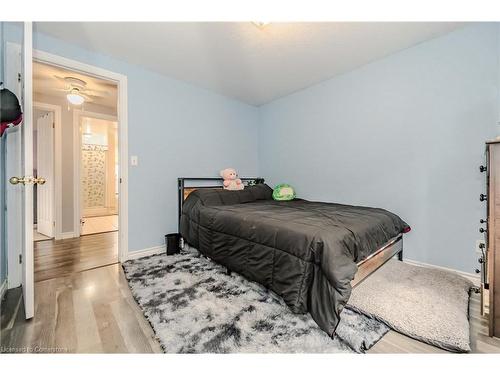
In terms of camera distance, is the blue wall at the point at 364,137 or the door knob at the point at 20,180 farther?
the blue wall at the point at 364,137

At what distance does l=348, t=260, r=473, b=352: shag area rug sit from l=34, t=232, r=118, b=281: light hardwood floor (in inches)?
103

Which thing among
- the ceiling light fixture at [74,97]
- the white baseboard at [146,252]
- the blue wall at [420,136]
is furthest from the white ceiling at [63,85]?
the blue wall at [420,136]

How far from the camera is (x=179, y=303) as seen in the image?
1562 mm

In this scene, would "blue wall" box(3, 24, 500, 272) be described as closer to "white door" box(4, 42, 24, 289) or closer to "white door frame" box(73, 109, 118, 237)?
"white door" box(4, 42, 24, 289)

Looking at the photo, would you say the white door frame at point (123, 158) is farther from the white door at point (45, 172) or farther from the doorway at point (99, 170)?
the doorway at point (99, 170)

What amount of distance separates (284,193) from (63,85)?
11.6 feet

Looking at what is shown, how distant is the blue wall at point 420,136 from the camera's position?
189 cm

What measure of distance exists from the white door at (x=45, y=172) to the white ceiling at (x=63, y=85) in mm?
443

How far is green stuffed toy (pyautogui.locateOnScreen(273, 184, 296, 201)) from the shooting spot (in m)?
3.11

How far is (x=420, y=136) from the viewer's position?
217 centimetres

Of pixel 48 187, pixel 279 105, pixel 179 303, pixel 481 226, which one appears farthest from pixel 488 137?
pixel 48 187
